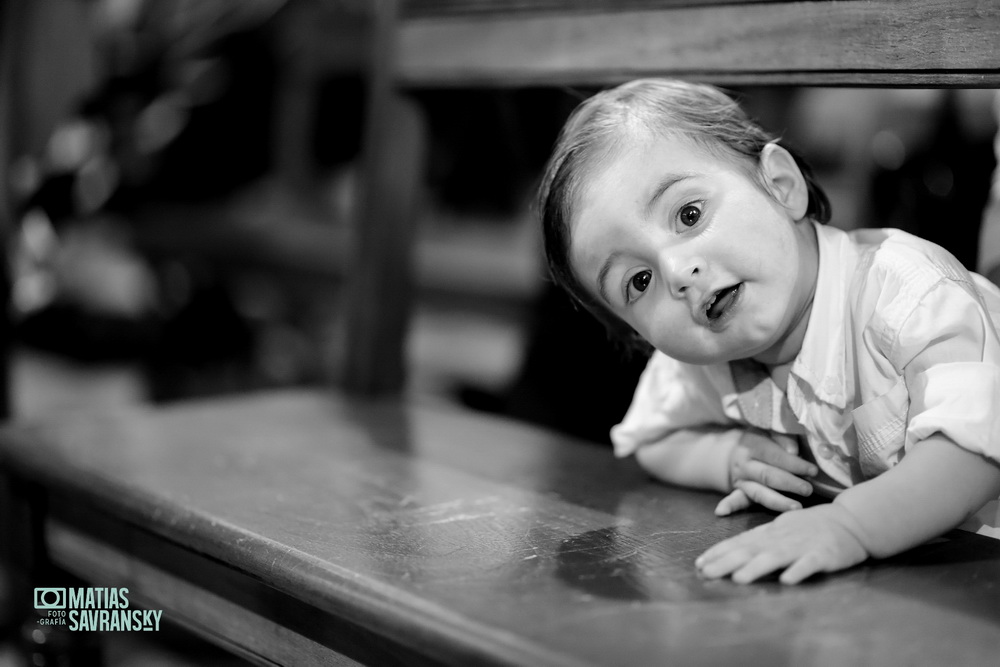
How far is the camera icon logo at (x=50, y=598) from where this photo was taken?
0.92 meters

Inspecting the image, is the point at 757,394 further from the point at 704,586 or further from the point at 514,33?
the point at 514,33

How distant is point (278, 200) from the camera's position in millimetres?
3002

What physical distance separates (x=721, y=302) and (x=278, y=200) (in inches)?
97.0

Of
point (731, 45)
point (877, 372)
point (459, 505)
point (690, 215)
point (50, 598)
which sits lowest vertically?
point (50, 598)

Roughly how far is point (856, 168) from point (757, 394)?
4.02 feet

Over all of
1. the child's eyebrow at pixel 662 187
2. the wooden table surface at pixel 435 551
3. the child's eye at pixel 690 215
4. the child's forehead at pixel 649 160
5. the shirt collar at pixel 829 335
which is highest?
the child's forehead at pixel 649 160

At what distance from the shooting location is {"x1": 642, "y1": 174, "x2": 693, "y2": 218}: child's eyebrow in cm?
71

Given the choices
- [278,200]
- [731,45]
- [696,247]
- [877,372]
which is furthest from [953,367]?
[278,200]

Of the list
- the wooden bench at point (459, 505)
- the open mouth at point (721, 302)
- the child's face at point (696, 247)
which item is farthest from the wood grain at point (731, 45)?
the open mouth at point (721, 302)

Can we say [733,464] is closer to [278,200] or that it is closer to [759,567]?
[759,567]

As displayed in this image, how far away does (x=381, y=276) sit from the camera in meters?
1.23

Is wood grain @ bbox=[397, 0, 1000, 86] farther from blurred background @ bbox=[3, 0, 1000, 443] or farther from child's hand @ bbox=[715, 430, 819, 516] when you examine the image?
child's hand @ bbox=[715, 430, 819, 516]

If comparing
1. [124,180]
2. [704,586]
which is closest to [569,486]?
[704,586]

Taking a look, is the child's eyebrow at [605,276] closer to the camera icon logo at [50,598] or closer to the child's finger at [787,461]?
the child's finger at [787,461]
